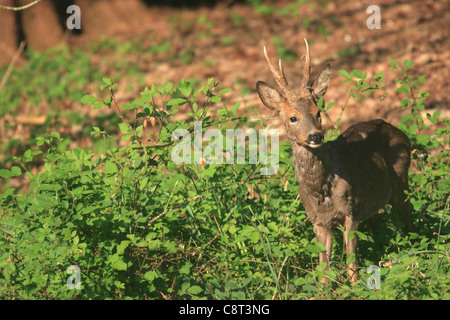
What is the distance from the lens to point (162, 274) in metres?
4.80

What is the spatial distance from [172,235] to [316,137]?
137 cm

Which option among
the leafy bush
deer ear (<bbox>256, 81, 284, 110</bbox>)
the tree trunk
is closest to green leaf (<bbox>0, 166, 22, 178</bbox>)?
the leafy bush

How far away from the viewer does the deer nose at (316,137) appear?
181 inches

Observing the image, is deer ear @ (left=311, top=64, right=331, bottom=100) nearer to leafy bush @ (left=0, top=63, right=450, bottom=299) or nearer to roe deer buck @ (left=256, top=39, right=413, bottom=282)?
roe deer buck @ (left=256, top=39, right=413, bottom=282)

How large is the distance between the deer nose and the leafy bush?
0.68 metres

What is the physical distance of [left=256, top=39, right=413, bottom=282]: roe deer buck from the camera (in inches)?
187

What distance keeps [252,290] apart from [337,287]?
0.61m

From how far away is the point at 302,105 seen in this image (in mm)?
4766

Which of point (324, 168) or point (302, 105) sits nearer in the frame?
point (302, 105)

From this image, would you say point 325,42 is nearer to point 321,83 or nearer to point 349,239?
point 321,83
